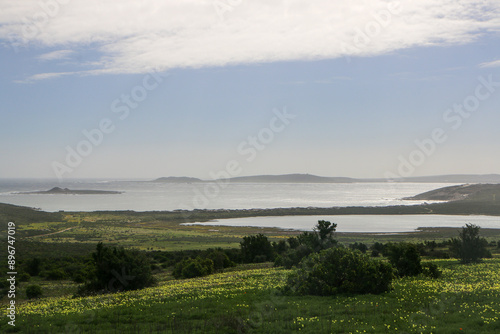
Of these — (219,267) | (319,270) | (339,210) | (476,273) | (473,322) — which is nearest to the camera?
(473,322)

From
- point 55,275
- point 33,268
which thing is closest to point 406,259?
point 55,275

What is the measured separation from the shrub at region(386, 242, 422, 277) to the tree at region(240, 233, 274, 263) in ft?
71.3

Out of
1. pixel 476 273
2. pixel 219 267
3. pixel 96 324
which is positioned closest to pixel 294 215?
pixel 219 267

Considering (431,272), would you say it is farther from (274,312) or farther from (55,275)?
(55,275)

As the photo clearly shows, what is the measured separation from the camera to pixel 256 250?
152 feet

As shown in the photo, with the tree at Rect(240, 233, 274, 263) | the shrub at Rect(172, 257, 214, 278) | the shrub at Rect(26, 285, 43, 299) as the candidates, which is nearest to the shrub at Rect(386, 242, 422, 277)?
the shrub at Rect(172, 257, 214, 278)

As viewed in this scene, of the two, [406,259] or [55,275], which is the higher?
[406,259]

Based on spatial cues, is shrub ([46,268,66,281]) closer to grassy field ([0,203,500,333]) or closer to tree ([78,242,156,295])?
grassy field ([0,203,500,333])

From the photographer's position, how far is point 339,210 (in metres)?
119

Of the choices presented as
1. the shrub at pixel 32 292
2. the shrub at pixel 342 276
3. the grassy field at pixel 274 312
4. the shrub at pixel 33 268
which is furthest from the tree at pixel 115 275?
the shrub at pixel 33 268

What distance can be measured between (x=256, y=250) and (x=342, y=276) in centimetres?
2726

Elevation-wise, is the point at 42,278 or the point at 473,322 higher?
the point at 473,322

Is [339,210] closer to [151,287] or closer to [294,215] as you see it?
[294,215]

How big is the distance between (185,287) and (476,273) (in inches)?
677
